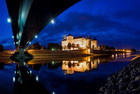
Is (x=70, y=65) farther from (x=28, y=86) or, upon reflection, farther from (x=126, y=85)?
(x=126, y=85)

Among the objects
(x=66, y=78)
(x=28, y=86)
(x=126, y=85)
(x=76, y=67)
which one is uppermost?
(x=126, y=85)

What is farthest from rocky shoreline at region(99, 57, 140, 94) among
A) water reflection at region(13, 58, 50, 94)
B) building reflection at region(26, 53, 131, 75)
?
building reflection at region(26, 53, 131, 75)

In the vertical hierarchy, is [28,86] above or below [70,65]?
above

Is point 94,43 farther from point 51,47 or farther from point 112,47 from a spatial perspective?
point 51,47

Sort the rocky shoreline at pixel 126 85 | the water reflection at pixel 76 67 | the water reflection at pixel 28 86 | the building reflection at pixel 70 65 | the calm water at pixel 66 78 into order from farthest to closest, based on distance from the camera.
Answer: the building reflection at pixel 70 65
the water reflection at pixel 76 67
the calm water at pixel 66 78
the water reflection at pixel 28 86
the rocky shoreline at pixel 126 85

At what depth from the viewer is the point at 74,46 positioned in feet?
415

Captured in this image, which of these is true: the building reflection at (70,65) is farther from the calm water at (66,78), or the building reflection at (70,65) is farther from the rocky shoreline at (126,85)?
the rocky shoreline at (126,85)

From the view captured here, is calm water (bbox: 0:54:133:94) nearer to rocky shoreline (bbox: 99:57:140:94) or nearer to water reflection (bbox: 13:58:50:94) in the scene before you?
water reflection (bbox: 13:58:50:94)

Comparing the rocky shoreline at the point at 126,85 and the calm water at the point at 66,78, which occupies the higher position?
the rocky shoreline at the point at 126,85

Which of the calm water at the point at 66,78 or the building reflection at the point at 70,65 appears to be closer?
the calm water at the point at 66,78

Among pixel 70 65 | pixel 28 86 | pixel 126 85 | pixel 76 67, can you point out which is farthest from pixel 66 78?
pixel 70 65

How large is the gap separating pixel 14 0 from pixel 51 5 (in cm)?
328

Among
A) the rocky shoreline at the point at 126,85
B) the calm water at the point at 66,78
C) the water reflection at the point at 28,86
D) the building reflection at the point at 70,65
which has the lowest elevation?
the building reflection at the point at 70,65

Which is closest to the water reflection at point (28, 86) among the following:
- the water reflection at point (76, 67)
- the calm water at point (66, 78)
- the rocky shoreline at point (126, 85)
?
the calm water at point (66, 78)
